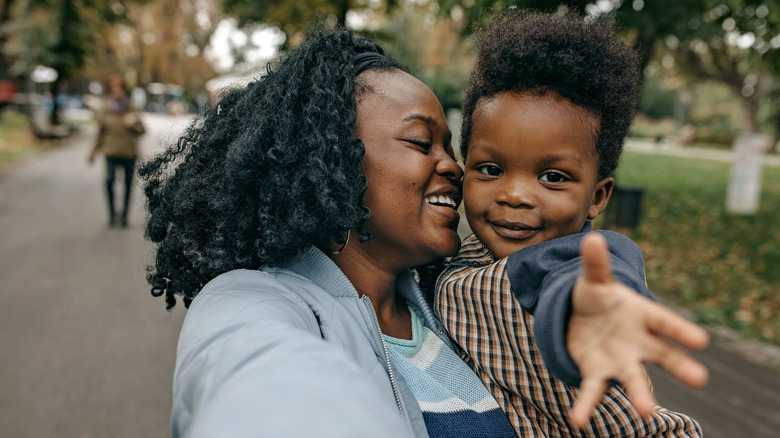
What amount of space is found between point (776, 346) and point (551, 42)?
5281mm

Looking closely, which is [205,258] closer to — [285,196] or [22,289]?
[285,196]

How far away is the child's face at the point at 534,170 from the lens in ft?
5.91

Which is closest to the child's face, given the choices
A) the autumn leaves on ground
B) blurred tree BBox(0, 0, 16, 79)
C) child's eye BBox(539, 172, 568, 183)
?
child's eye BBox(539, 172, 568, 183)

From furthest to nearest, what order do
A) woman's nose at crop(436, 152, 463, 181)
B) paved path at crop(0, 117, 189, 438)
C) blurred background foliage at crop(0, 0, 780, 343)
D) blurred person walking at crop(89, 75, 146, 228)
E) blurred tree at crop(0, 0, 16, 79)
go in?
1. blurred tree at crop(0, 0, 16, 79)
2. blurred person walking at crop(89, 75, 146, 228)
3. blurred background foliage at crop(0, 0, 780, 343)
4. paved path at crop(0, 117, 189, 438)
5. woman's nose at crop(436, 152, 463, 181)

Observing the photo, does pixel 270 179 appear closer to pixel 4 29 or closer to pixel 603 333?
pixel 603 333

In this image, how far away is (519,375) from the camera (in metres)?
1.61

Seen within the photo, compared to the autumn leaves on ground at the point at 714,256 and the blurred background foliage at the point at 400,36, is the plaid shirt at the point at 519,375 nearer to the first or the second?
the blurred background foliage at the point at 400,36

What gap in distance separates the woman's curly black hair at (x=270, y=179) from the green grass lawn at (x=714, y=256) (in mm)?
5722

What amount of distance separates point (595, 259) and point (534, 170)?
0.90 m

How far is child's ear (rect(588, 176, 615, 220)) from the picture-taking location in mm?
2008

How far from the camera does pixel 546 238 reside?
1824mm

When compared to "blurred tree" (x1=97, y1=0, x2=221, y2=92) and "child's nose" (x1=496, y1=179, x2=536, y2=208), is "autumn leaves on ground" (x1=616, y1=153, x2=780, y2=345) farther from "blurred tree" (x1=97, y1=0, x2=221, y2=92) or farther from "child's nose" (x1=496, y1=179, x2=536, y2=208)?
"blurred tree" (x1=97, y1=0, x2=221, y2=92)

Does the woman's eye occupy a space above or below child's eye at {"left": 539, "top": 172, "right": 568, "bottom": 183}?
above

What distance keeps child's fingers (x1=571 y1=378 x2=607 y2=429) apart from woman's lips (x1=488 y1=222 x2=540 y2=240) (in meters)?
0.87
